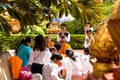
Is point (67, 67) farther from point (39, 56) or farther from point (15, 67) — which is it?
point (15, 67)

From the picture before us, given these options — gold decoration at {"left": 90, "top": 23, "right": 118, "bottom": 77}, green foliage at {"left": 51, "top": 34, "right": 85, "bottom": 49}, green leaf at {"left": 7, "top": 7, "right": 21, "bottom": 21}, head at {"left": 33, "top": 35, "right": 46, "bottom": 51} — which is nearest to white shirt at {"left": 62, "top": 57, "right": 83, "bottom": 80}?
→ head at {"left": 33, "top": 35, "right": 46, "bottom": 51}

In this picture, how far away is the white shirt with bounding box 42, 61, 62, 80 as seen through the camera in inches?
201

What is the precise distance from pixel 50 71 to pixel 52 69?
0.31 ft

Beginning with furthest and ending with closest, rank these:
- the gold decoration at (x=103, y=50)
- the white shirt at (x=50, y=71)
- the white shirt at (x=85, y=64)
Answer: the white shirt at (x=85, y=64) < the white shirt at (x=50, y=71) < the gold decoration at (x=103, y=50)

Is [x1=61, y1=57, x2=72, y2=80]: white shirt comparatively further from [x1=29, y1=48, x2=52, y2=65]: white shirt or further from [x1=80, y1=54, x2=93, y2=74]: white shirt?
[x1=80, y1=54, x2=93, y2=74]: white shirt

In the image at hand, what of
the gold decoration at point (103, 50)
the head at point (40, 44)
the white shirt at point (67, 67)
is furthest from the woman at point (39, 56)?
the gold decoration at point (103, 50)

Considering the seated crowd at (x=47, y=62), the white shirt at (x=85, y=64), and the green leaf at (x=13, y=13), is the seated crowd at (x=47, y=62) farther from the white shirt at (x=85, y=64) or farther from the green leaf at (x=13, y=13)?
the green leaf at (x=13, y=13)

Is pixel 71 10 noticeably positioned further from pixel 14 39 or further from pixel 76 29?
pixel 76 29

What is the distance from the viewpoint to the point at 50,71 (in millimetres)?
5191

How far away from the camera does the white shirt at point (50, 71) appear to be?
16.7 ft

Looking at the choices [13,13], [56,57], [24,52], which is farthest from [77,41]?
[13,13]

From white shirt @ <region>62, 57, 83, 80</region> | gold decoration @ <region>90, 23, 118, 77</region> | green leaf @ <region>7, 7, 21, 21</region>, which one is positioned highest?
green leaf @ <region>7, 7, 21, 21</region>

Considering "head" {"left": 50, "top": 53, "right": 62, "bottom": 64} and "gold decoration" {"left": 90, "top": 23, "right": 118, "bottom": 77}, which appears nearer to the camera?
"gold decoration" {"left": 90, "top": 23, "right": 118, "bottom": 77}

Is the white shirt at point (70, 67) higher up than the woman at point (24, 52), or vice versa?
the woman at point (24, 52)
